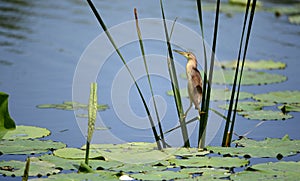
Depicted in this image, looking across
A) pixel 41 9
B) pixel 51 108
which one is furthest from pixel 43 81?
pixel 41 9

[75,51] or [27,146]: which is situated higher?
[75,51]

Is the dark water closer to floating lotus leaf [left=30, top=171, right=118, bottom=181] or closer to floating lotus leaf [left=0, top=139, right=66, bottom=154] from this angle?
floating lotus leaf [left=0, top=139, right=66, bottom=154]

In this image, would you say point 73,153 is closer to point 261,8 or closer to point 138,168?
point 138,168

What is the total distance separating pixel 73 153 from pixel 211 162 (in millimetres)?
608

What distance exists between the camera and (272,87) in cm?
444

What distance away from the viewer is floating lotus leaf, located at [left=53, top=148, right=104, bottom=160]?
2742 millimetres

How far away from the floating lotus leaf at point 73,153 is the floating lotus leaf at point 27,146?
87mm

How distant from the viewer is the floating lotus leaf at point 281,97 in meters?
3.93

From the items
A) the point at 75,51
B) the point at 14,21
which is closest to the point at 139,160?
the point at 75,51

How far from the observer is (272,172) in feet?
8.33

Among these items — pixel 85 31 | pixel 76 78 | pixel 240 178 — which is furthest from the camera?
pixel 85 31

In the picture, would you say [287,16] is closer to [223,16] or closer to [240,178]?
[223,16]

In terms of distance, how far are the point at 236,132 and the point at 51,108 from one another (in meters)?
1.11

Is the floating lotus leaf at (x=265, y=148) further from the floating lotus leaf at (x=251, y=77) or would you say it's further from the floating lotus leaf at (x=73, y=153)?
the floating lotus leaf at (x=251, y=77)
